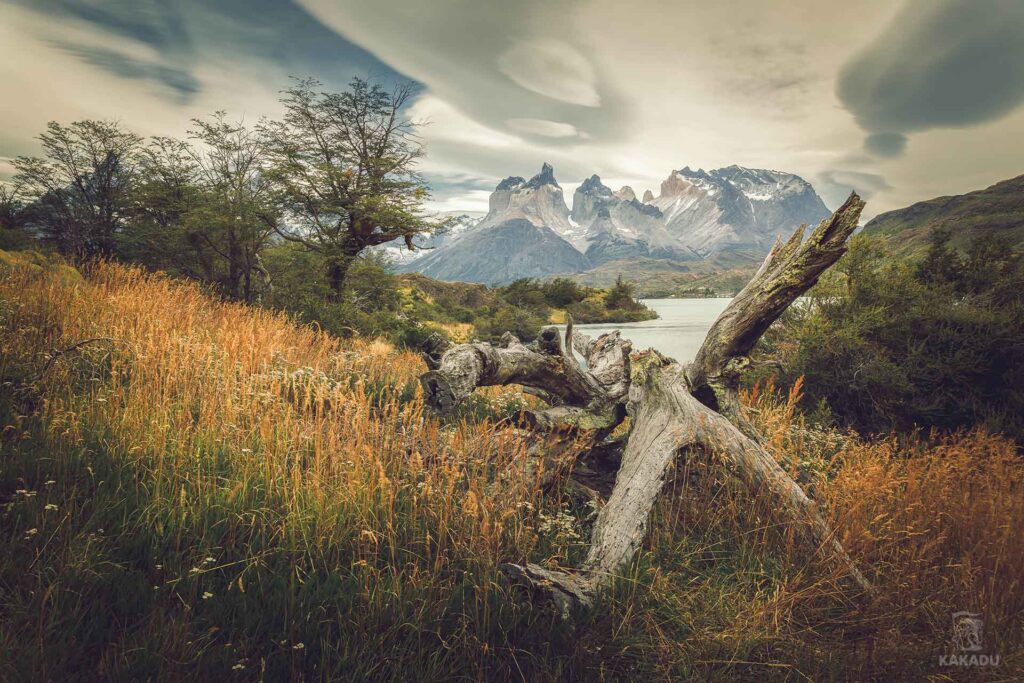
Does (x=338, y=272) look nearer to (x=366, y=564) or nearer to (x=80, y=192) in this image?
(x=80, y=192)

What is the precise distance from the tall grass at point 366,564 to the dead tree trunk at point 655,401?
0.25 m

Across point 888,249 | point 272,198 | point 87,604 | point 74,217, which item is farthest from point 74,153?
point 888,249

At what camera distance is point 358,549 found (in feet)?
9.27

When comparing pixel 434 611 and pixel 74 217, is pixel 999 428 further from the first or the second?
pixel 74 217

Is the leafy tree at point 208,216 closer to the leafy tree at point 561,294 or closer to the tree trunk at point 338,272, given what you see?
the tree trunk at point 338,272

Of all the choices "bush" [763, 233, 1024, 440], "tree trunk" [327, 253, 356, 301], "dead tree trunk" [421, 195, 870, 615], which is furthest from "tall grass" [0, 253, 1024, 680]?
"tree trunk" [327, 253, 356, 301]

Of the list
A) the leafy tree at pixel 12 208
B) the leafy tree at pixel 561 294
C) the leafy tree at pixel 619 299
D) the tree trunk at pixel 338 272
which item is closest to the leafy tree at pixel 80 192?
the leafy tree at pixel 12 208

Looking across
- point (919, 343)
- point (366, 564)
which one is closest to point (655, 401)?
point (366, 564)

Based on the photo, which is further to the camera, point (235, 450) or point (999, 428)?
point (999, 428)

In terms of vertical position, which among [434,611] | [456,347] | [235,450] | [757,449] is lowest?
[434,611]

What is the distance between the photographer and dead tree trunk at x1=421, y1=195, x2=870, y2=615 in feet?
10.1

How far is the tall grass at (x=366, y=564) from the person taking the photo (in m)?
2.20

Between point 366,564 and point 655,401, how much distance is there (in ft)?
9.25

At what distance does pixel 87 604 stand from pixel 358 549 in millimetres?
1271
